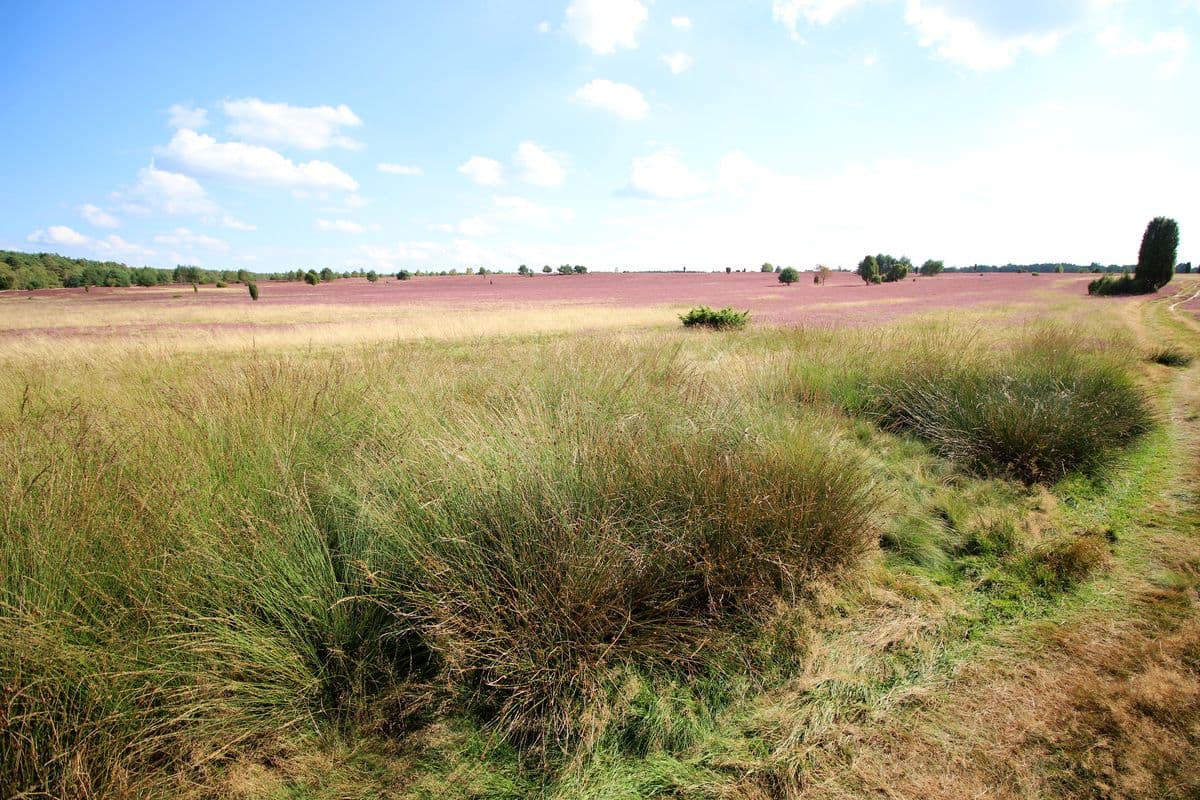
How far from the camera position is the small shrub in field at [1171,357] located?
33.6 ft

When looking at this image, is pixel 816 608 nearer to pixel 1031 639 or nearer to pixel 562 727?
pixel 1031 639

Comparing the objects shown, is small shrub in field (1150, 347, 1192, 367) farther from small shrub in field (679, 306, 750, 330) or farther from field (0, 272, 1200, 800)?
field (0, 272, 1200, 800)

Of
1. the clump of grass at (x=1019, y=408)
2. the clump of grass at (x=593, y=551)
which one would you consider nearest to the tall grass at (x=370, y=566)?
the clump of grass at (x=593, y=551)

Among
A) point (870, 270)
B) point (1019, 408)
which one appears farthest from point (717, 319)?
point (870, 270)

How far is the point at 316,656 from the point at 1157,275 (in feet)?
177

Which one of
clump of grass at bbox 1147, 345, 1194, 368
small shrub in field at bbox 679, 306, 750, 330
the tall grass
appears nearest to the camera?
the tall grass

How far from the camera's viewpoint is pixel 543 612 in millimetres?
2463

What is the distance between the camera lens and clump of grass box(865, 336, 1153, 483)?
204 inches

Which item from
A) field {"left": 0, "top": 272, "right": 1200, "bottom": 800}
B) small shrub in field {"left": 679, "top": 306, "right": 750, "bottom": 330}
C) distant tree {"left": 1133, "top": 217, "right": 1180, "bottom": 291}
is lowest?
field {"left": 0, "top": 272, "right": 1200, "bottom": 800}

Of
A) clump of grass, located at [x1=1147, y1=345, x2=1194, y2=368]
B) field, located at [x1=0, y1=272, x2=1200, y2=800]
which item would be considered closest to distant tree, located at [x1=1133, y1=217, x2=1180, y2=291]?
clump of grass, located at [x1=1147, y1=345, x2=1194, y2=368]

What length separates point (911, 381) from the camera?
6.70 metres

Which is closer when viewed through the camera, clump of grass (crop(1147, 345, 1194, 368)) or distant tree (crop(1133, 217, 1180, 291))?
clump of grass (crop(1147, 345, 1194, 368))

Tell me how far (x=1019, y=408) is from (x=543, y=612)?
5560 mm

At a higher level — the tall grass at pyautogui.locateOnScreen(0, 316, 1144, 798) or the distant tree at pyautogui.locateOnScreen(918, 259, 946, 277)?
the distant tree at pyautogui.locateOnScreen(918, 259, 946, 277)
